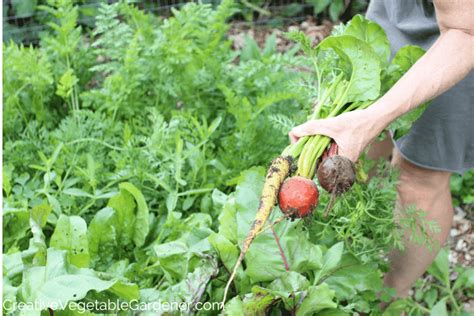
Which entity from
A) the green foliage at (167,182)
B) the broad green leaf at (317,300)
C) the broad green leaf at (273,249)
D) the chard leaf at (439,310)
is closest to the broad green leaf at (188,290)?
the green foliage at (167,182)

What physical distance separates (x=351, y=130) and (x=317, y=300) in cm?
52

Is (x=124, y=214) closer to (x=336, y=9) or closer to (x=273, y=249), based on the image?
(x=273, y=249)

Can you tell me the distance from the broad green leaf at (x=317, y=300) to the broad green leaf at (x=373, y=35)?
0.66 metres

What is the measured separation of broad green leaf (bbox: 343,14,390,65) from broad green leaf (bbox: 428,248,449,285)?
101cm

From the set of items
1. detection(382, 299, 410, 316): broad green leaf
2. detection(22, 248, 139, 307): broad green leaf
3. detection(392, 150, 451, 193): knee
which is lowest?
detection(382, 299, 410, 316): broad green leaf

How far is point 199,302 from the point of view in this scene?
224 centimetres

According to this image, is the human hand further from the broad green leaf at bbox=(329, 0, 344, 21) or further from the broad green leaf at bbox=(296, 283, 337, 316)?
the broad green leaf at bbox=(329, 0, 344, 21)

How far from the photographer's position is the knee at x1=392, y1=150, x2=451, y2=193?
249 cm

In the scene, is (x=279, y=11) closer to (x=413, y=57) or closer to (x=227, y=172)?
(x=227, y=172)

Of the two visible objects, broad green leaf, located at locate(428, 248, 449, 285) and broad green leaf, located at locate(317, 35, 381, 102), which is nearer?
broad green leaf, located at locate(317, 35, 381, 102)

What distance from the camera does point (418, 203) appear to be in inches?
99.9

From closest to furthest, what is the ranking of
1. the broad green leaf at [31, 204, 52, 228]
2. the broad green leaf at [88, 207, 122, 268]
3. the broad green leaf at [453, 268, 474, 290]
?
the broad green leaf at [31, 204, 52, 228] → the broad green leaf at [88, 207, 122, 268] → the broad green leaf at [453, 268, 474, 290]

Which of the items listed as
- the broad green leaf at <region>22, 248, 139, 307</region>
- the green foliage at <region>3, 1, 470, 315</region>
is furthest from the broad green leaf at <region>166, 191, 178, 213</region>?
the broad green leaf at <region>22, 248, 139, 307</region>

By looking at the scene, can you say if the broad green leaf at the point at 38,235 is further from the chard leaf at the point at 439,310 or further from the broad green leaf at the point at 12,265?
the chard leaf at the point at 439,310
